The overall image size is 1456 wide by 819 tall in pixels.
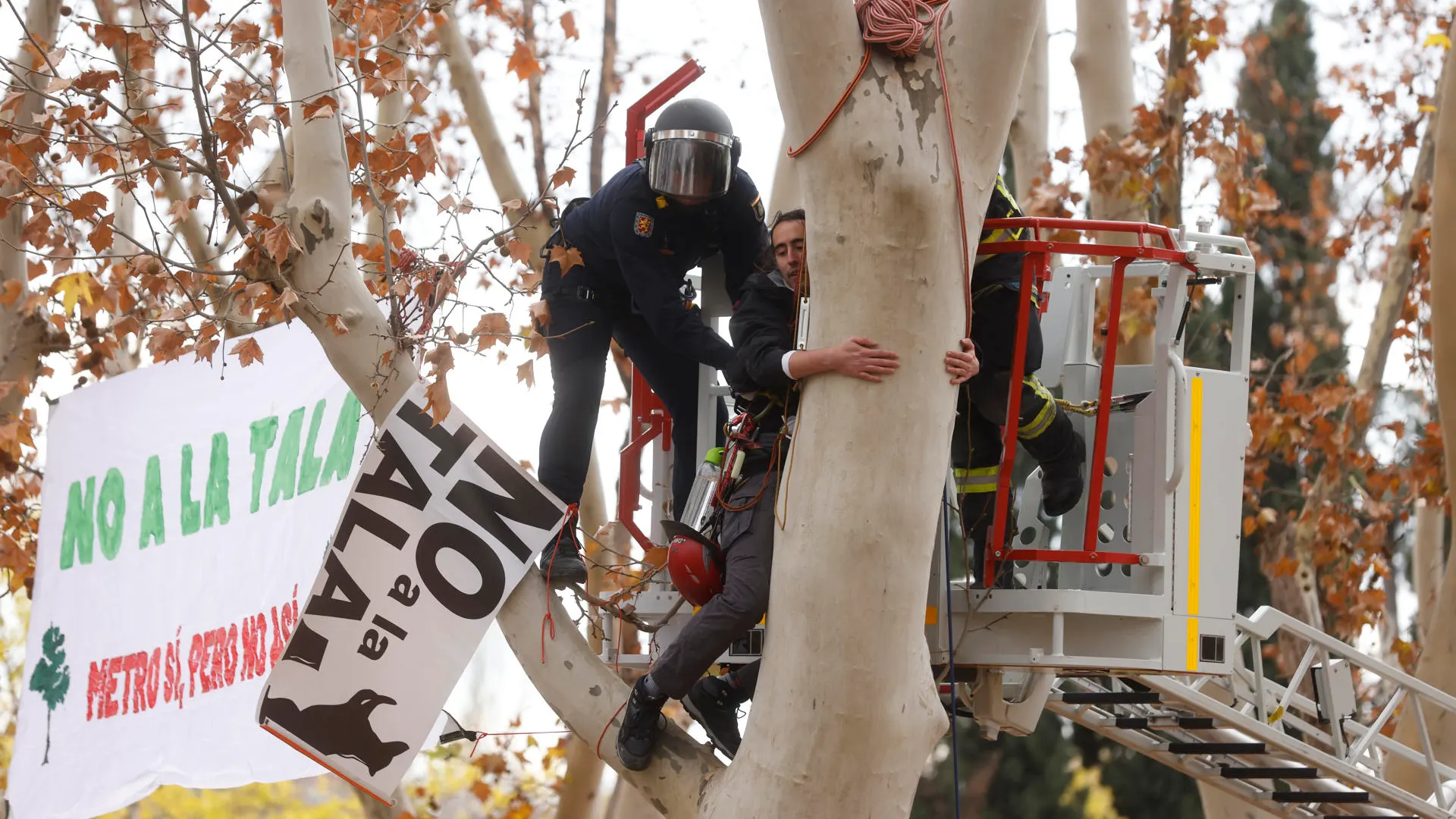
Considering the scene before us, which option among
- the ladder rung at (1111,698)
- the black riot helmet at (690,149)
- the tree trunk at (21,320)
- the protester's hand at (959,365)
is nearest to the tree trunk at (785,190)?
the ladder rung at (1111,698)

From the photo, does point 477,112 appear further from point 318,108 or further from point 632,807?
point 318,108

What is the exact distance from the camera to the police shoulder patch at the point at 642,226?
577 cm

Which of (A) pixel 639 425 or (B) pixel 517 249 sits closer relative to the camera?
(B) pixel 517 249

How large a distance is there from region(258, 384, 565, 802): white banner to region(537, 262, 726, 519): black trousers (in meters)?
0.93

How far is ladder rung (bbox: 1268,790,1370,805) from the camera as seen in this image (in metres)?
8.20

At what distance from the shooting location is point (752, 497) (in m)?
4.98

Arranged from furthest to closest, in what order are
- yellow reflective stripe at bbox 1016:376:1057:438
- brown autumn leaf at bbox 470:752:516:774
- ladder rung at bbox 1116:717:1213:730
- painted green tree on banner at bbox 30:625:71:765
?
1. brown autumn leaf at bbox 470:752:516:774
2. painted green tree on banner at bbox 30:625:71:765
3. ladder rung at bbox 1116:717:1213:730
4. yellow reflective stripe at bbox 1016:376:1057:438

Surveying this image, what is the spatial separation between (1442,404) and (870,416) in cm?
647

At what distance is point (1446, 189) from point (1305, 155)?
38.3ft

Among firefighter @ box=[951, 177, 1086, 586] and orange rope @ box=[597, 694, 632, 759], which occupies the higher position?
firefighter @ box=[951, 177, 1086, 586]

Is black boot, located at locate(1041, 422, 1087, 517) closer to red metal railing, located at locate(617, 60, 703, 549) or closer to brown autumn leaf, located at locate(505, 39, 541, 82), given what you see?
red metal railing, located at locate(617, 60, 703, 549)

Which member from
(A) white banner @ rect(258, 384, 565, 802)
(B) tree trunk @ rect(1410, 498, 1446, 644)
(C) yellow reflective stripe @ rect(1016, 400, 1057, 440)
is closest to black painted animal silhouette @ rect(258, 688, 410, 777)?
(A) white banner @ rect(258, 384, 565, 802)

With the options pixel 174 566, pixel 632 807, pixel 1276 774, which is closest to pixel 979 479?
pixel 1276 774

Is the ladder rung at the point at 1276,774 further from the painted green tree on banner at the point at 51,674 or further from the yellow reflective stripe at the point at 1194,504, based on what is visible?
the painted green tree on banner at the point at 51,674
